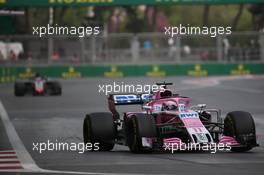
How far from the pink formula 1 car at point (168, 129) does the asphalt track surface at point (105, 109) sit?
0.21 metres

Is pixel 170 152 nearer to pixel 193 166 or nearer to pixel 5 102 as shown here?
pixel 193 166

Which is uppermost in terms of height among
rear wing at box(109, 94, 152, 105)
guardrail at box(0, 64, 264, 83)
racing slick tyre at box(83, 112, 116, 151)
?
rear wing at box(109, 94, 152, 105)

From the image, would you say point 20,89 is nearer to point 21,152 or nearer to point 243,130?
point 21,152

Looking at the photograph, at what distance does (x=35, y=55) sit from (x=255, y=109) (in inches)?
1328

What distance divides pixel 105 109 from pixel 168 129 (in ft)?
50.4

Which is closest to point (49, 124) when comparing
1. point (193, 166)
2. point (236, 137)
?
point (236, 137)

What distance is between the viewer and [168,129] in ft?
55.7

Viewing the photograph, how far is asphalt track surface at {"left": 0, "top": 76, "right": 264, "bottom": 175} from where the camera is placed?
565 inches

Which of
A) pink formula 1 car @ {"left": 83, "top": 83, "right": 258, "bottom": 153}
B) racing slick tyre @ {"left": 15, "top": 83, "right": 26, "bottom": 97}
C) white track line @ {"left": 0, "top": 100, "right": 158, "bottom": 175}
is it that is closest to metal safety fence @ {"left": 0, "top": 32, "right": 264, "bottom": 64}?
racing slick tyre @ {"left": 15, "top": 83, "right": 26, "bottom": 97}

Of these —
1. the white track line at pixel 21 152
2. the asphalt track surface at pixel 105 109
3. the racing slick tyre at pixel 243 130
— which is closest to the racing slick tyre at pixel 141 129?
the asphalt track surface at pixel 105 109

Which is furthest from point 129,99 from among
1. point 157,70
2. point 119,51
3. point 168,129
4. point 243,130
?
point 119,51

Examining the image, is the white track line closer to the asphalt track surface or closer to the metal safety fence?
the asphalt track surface

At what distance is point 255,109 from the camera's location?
3164 centimetres

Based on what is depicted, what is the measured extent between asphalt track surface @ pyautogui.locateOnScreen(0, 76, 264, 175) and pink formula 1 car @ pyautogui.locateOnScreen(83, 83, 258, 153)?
21 centimetres
